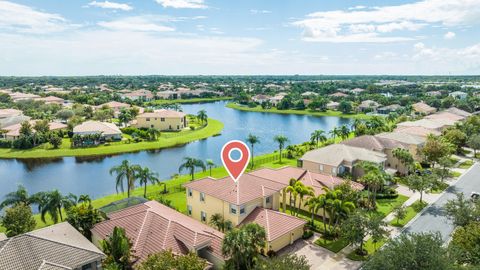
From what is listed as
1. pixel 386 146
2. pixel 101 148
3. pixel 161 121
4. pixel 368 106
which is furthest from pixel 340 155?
pixel 368 106

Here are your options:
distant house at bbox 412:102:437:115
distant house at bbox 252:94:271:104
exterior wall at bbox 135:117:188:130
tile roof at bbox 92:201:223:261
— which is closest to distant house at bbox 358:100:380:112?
distant house at bbox 412:102:437:115

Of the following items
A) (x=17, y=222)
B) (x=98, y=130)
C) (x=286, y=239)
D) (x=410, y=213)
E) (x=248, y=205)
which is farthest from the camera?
(x=98, y=130)

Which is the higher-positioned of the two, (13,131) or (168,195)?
(13,131)

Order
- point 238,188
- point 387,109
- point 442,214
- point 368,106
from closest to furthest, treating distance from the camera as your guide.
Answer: point 238,188 < point 442,214 < point 387,109 < point 368,106

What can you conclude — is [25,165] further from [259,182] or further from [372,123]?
[372,123]

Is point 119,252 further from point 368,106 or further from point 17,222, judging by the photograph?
point 368,106
